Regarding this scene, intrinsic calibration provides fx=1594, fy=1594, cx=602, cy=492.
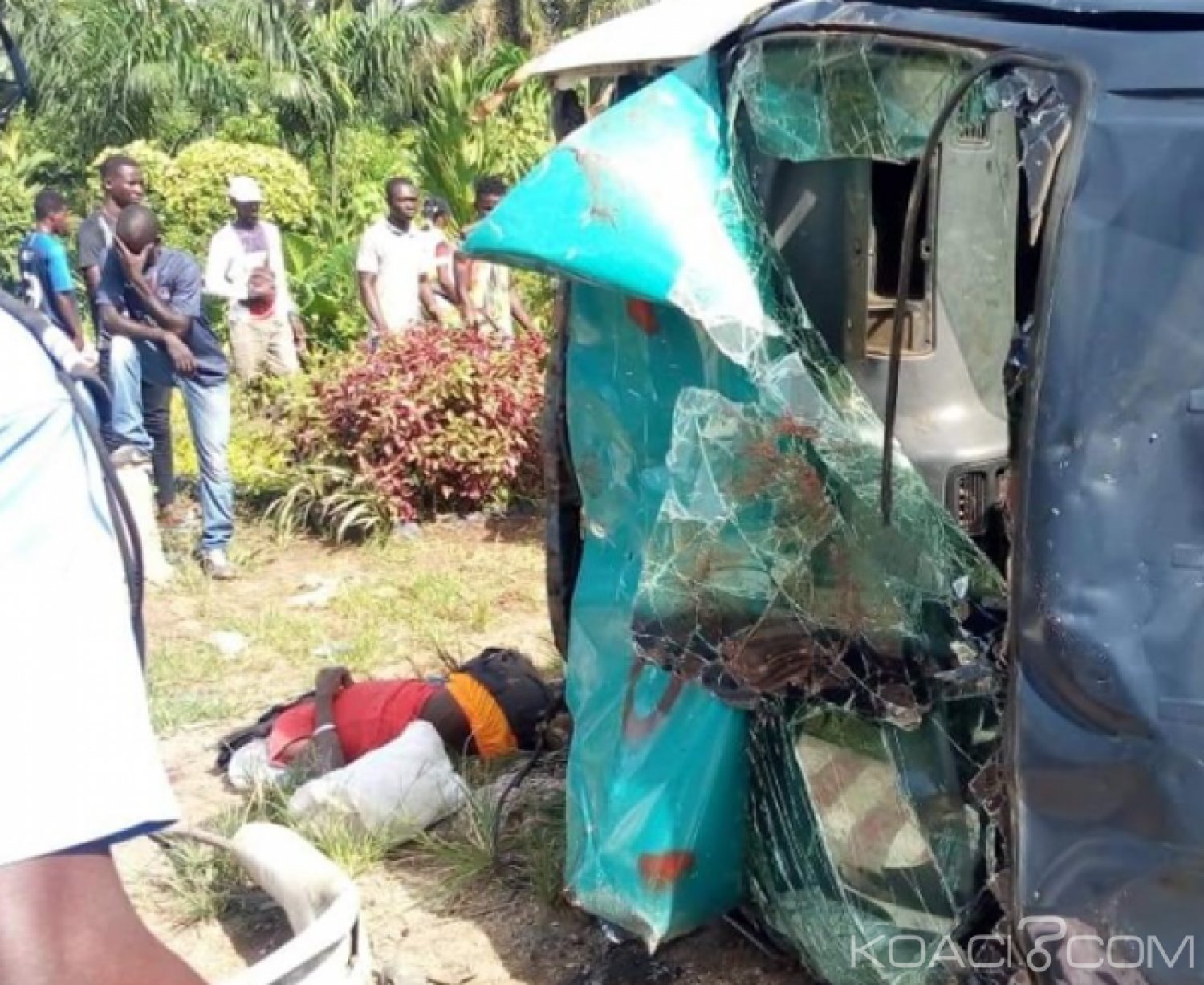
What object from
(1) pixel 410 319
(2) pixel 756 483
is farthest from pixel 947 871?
(1) pixel 410 319

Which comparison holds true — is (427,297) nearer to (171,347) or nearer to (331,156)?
(171,347)

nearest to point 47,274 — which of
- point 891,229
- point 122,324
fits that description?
point 122,324

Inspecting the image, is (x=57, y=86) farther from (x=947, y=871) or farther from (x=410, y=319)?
(x=947, y=871)

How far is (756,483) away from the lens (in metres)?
2.79

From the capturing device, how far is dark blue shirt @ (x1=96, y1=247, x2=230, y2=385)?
6.65 metres

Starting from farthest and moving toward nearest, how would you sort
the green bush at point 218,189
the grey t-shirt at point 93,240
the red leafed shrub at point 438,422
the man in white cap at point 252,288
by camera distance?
1. the green bush at point 218,189
2. the man in white cap at point 252,288
3. the grey t-shirt at point 93,240
4. the red leafed shrub at point 438,422

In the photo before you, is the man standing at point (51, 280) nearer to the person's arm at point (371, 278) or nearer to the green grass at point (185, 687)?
the person's arm at point (371, 278)

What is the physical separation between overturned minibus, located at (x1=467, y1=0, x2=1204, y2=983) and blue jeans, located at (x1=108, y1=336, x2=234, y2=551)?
10.9 feet

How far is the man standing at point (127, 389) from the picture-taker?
6727mm

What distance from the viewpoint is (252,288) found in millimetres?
8664

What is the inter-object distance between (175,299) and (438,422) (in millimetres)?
1228

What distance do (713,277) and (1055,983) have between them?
4.12 ft

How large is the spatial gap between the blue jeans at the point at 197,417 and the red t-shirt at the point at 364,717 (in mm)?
2382

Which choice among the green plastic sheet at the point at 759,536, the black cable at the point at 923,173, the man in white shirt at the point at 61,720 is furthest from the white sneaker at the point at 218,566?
the man in white shirt at the point at 61,720
